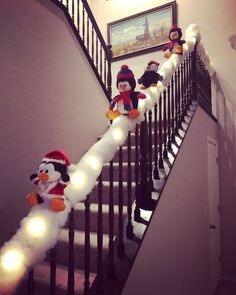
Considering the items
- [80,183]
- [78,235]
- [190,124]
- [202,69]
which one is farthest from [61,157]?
[202,69]

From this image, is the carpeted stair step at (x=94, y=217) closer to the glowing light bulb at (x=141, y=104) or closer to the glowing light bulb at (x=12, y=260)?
the glowing light bulb at (x=141, y=104)

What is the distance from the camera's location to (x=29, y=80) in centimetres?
263

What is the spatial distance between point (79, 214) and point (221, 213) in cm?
288

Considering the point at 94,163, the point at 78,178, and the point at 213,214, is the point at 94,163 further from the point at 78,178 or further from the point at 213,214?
the point at 213,214

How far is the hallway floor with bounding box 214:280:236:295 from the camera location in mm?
3861

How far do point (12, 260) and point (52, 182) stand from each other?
0.45 meters

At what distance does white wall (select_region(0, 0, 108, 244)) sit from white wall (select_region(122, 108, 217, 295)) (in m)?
1.18

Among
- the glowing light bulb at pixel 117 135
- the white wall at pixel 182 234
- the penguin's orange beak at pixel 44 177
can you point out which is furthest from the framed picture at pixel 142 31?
the penguin's orange beak at pixel 44 177

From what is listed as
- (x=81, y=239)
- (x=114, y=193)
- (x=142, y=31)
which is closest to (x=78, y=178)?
(x=81, y=239)

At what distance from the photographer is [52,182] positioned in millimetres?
1417

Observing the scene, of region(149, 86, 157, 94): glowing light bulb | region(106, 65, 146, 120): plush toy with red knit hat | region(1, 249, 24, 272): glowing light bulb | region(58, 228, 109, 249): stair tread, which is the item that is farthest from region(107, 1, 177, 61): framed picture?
region(1, 249, 24, 272): glowing light bulb

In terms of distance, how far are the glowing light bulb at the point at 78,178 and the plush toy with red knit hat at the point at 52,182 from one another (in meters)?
0.03

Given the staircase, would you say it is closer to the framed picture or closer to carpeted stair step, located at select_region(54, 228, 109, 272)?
carpeted stair step, located at select_region(54, 228, 109, 272)

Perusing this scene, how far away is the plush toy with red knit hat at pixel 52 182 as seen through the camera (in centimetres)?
129
